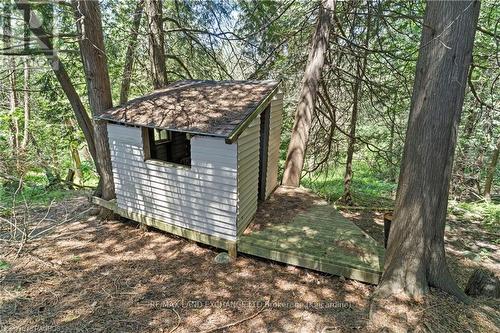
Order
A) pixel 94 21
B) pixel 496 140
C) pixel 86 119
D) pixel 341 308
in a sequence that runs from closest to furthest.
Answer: pixel 341 308 < pixel 94 21 < pixel 86 119 < pixel 496 140

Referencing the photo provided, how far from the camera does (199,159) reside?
4.91 meters

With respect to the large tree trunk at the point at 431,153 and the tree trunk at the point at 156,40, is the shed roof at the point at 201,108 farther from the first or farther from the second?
the large tree trunk at the point at 431,153

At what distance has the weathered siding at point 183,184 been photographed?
4773 millimetres

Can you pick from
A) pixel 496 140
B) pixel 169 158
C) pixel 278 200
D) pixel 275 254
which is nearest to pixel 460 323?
pixel 275 254

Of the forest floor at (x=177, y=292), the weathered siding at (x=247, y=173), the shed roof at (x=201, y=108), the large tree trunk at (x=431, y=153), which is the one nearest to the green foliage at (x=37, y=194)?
the forest floor at (x=177, y=292)

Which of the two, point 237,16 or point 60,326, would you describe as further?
point 237,16

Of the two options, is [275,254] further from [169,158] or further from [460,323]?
[169,158]

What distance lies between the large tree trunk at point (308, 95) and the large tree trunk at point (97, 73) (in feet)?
14.9

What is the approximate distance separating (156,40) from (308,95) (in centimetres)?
399

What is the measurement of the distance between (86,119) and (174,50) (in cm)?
348

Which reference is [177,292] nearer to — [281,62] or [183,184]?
[183,184]

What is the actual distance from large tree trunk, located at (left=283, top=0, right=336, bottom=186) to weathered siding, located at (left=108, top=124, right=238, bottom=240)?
10.7 ft

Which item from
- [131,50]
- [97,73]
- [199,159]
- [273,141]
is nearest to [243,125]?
[199,159]

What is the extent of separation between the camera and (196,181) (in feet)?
16.6
